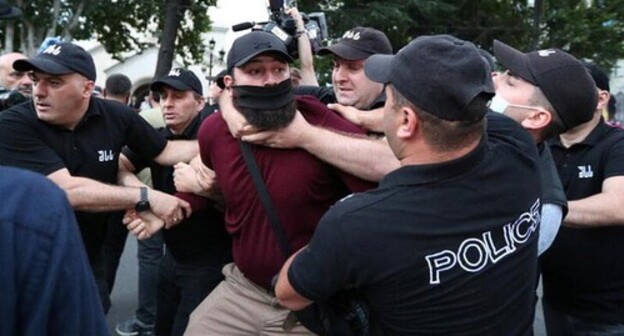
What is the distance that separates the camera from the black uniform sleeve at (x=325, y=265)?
70.3 inches

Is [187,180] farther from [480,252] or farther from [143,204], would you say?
[480,252]

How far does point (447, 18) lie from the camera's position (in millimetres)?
22328

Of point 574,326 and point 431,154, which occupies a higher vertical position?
point 431,154

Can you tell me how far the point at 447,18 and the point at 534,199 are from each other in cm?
2127

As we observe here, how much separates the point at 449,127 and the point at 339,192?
85cm

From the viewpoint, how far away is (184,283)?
379 cm

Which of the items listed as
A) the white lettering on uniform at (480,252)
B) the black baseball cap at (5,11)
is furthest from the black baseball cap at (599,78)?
the black baseball cap at (5,11)

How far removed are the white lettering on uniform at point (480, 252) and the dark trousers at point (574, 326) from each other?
131 centimetres

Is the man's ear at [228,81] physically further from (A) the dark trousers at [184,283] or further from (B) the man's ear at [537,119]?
(A) the dark trousers at [184,283]

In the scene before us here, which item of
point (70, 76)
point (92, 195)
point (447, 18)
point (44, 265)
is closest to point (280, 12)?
point (70, 76)

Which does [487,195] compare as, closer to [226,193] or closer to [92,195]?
[226,193]

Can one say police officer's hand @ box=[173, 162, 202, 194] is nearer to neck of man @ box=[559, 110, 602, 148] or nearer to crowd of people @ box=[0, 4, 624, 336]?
crowd of people @ box=[0, 4, 624, 336]

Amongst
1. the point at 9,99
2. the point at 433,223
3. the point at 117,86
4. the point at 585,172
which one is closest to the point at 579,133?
the point at 585,172

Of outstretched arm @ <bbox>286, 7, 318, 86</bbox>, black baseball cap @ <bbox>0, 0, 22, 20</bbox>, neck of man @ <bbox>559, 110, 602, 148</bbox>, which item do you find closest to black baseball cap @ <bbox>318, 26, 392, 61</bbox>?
outstretched arm @ <bbox>286, 7, 318, 86</bbox>
